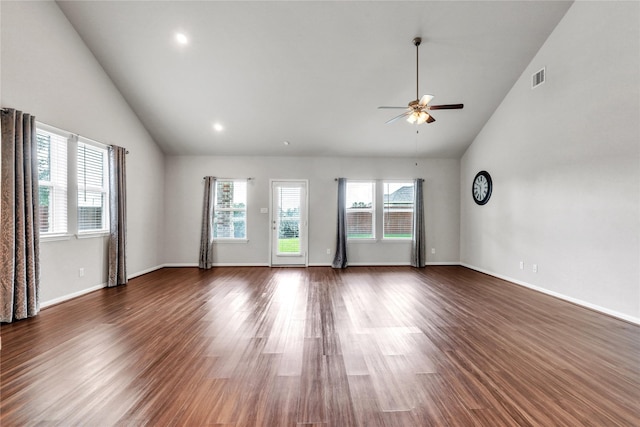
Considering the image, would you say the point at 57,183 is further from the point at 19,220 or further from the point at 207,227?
the point at 207,227

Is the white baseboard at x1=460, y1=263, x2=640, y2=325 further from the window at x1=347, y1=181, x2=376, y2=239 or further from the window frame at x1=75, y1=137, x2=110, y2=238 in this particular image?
the window frame at x1=75, y1=137, x2=110, y2=238

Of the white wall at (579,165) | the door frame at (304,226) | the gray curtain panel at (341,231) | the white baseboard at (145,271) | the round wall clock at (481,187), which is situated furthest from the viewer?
the door frame at (304,226)

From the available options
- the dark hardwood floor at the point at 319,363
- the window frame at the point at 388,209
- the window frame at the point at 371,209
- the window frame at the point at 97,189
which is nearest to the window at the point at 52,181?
the window frame at the point at 97,189

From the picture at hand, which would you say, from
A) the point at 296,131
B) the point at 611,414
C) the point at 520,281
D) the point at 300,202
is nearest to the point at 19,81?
the point at 296,131

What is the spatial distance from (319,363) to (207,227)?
489cm

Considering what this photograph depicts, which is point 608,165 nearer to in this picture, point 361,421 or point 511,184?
point 511,184

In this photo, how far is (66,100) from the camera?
12.1 ft

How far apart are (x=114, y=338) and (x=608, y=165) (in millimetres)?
5954

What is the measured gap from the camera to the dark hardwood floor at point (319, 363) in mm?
1627

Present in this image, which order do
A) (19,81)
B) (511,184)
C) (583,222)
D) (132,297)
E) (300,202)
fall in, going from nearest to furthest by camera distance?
(19,81) → (583,222) → (132,297) → (511,184) → (300,202)

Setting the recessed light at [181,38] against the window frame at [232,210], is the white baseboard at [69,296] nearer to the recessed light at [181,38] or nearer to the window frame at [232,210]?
the window frame at [232,210]

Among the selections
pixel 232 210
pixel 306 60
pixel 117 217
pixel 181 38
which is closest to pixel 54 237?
pixel 117 217

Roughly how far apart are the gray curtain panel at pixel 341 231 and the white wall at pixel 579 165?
3.13 m

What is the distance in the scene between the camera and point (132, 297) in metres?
3.95
